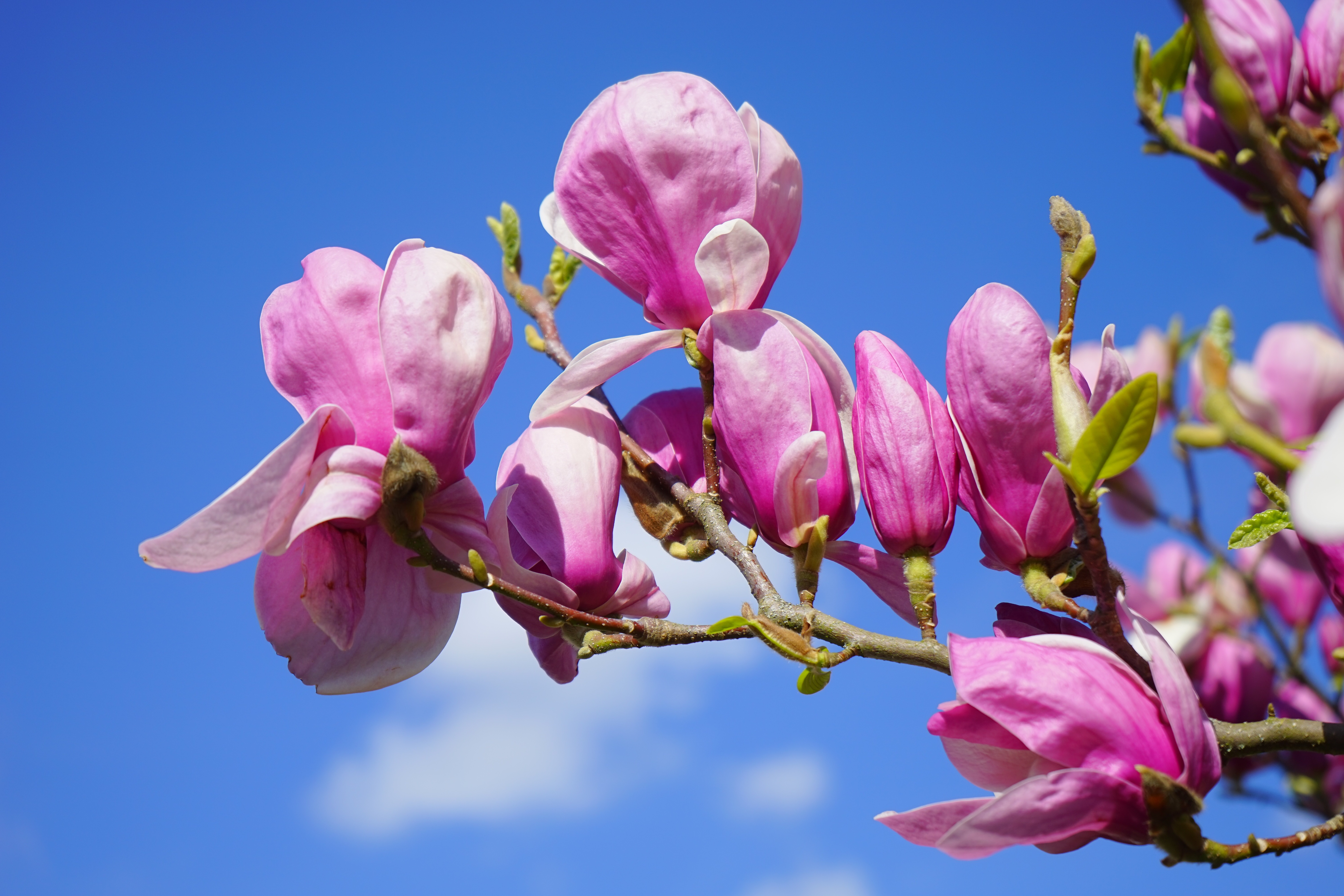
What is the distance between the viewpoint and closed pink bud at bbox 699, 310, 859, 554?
905mm

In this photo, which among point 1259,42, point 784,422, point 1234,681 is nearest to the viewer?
point 784,422

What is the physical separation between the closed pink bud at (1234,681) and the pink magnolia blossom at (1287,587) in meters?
0.33

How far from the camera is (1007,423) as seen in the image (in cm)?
83

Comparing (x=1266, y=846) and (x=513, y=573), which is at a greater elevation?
(x=513, y=573)

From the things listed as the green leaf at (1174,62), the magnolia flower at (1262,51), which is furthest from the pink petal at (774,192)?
→ the magnolia flower at (1262,51)

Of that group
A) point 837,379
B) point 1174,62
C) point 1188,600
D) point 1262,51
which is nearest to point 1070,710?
point 837,379

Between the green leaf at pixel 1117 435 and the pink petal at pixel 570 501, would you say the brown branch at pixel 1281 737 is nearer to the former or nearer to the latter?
the green leaf at pixel 1117 435

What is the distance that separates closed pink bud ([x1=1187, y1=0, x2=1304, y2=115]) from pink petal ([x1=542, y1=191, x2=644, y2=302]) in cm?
93

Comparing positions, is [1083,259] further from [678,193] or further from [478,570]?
[478,570]

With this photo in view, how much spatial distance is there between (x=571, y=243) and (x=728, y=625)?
0.41 metres

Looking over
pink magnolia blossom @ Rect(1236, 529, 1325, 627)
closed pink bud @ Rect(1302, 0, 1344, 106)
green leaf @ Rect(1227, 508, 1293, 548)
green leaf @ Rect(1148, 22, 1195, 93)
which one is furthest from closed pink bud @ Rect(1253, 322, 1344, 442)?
green leaf @ Rect(1227, 508, 1293, 548)

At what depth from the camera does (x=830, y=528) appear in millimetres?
958

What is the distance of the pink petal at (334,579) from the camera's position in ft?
2.96

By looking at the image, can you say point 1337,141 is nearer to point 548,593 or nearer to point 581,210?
point 581,210
